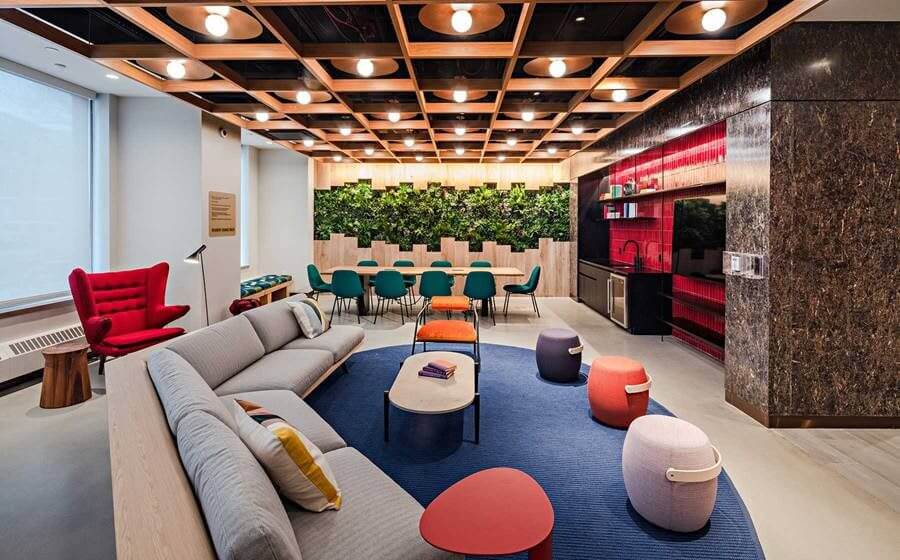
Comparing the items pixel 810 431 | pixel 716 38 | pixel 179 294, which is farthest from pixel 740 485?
pixel 179 294

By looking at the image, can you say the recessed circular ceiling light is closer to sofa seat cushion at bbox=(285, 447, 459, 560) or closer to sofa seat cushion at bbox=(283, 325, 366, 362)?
sofa seat cushion at bbox=(283, 325, 366, 362)

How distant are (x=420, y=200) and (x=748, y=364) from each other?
314 inches

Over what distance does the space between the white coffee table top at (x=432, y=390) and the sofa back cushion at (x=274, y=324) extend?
129 centimetres

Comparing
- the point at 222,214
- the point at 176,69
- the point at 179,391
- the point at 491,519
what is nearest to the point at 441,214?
the point at 222,214

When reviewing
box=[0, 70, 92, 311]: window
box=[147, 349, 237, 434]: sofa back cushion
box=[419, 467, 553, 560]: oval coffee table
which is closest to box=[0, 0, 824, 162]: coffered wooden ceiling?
box=[0, 70, 92, 311]: window

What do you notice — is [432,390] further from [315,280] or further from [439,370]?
[315,280]

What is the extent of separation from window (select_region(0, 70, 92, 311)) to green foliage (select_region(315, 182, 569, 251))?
533cm

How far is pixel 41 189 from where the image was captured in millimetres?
5184

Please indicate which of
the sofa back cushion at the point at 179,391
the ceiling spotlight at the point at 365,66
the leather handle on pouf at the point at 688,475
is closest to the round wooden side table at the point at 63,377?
the sofa back cushion at the point at 179,391

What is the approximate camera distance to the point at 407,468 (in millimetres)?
2967

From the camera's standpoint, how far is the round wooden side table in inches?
160

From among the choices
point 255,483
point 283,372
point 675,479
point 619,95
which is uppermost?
point 619,95

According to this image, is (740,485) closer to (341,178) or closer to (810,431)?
(810,431)

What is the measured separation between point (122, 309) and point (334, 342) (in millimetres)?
2412
